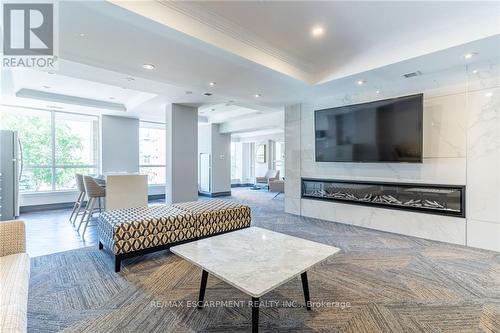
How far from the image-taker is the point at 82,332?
176 cm

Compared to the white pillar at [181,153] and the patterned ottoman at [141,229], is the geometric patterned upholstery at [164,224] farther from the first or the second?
the white pillar at [181,153]

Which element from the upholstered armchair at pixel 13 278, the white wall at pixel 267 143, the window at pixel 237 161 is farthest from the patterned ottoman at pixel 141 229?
the window at pixel 237 161

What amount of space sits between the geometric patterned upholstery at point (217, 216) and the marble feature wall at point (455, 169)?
228cm

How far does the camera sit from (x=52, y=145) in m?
6.47

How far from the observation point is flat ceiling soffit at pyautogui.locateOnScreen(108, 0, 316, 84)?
7.57 ft

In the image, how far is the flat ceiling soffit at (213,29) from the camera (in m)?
2.31

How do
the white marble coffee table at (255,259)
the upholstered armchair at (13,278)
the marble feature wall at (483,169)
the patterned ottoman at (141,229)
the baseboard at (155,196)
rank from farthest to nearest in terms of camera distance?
the baseboard at (155,196)
the marble feature wall at (483,169)
the patterned ottoman at (141,229)
the white marble coffee table at (255,259)
the upholstered armchair at (13,278)

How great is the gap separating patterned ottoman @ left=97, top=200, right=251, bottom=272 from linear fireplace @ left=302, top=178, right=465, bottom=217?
7.03ft

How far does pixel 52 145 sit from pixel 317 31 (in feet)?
23.3

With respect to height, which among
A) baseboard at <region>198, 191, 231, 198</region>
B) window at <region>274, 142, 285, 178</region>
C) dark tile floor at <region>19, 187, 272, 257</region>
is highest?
window at <region>274, 142, 285, 178</region>

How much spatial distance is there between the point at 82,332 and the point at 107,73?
3.71 metres

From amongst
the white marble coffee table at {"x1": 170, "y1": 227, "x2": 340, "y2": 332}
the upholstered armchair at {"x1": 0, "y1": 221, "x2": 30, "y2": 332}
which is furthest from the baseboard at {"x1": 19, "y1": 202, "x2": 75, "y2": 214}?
the white marble coffee table at {"x1": 170, "y1": 227, "x2": 340, "y2": 332}

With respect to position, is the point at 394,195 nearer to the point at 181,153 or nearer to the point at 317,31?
the point at 317,31

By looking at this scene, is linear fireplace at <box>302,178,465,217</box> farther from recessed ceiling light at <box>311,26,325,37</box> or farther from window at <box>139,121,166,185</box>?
window at <box>139,121,166,185</box>
